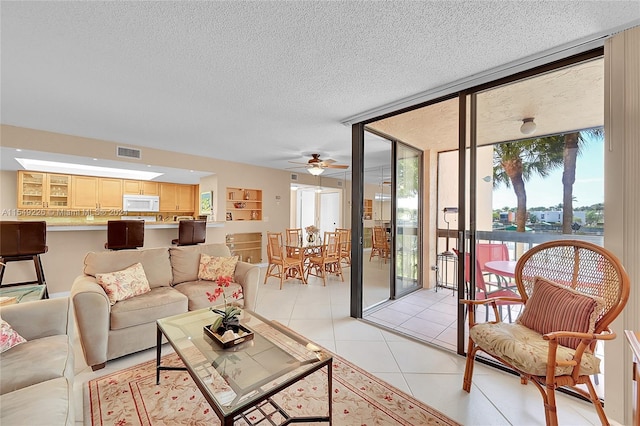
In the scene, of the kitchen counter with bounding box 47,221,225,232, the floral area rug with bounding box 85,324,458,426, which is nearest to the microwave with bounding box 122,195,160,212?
the kitchen counter with bounding box 47,221,225,232

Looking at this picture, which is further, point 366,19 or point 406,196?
point 406,196

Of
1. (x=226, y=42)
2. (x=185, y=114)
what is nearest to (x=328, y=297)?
(x=185, y=114)

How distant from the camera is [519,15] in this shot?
1.50 metres

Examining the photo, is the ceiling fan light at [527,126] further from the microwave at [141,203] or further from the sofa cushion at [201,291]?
the microwave at [141,203]

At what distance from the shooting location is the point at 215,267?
3.12 meters

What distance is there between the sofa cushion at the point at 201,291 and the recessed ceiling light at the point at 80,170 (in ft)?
11.9

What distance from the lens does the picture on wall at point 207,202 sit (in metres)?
5.79

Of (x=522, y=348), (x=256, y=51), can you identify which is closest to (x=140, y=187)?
(x=256, y=51)

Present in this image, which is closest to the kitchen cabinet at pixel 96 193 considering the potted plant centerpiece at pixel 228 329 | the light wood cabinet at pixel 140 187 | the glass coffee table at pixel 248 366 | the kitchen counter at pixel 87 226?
the light wood cabinet at pixel 140 187

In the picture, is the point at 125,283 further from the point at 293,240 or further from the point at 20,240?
the point at 293,240

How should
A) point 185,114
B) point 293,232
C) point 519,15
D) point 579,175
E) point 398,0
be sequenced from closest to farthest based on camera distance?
point 398,0 < point 519,15 < point 579,175 < point 185,114 < point 293,232

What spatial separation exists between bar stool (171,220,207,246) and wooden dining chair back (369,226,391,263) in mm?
→ 3250

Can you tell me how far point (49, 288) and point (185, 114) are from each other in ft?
10.9

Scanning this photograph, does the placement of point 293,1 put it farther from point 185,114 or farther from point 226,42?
point 185,114
